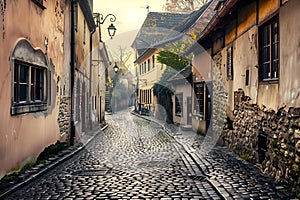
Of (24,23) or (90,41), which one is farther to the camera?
(90,41)

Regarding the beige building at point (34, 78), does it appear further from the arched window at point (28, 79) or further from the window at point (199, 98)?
the window at point (199, 98)

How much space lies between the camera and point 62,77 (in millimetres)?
12570

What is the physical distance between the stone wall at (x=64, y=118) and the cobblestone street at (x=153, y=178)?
3.99ft

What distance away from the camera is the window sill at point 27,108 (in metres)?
7.79

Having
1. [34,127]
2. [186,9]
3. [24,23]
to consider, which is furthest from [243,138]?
[186,9]

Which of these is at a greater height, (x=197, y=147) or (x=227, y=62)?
(x=227, y=62)

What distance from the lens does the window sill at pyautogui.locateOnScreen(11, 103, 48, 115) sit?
7793 millimetres

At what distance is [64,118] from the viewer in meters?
13.1

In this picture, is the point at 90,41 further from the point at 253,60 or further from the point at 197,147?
the point at 253,60

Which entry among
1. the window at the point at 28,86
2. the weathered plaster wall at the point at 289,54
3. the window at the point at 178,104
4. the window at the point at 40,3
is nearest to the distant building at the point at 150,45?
the window at the point at 178,104

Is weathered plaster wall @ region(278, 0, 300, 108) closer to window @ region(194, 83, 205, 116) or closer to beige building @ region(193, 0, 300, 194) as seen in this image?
beige building @ region(193, 0, 300, 194)

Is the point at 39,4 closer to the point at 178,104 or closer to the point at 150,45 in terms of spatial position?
the point at 178,104

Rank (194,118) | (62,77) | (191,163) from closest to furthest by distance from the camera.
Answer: (191,163)
(62,77)
(194,118)

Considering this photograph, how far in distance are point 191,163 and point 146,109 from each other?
29694 millimetres
